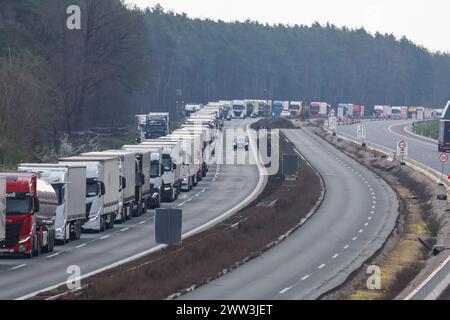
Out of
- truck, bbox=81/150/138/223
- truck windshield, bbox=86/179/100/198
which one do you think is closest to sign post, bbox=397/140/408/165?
truck, bbox=81/150/138/223

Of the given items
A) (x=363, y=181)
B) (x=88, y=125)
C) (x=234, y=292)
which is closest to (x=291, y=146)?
(x=88, y=125)

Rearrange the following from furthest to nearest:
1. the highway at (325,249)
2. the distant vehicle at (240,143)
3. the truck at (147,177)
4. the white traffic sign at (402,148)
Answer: the distant vehicle at (240,143) < the white traffic sign at (402,148) < the truck at (147,177) < the highway at (325,249)

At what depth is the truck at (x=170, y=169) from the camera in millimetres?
A: 68188

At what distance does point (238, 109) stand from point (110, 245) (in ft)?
446

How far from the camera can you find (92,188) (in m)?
51.3

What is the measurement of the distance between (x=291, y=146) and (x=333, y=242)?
2592 inches

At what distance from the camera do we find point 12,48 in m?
94.2

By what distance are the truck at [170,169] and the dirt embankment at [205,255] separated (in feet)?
16.0

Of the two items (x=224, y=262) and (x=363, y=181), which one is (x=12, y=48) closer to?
(x=363, y=181)

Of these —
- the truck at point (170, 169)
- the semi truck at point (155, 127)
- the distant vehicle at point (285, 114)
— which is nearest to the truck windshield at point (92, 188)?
the truck at point (170, 169)

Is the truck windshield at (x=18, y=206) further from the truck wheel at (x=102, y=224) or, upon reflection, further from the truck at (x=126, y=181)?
the truck at (x=126, y=181)

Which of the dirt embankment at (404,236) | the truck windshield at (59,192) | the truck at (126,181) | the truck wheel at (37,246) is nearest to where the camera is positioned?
the dirt embankment at (404,236)

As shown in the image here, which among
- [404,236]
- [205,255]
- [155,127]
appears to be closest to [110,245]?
[205,255]

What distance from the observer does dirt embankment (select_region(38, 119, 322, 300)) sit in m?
32.9
